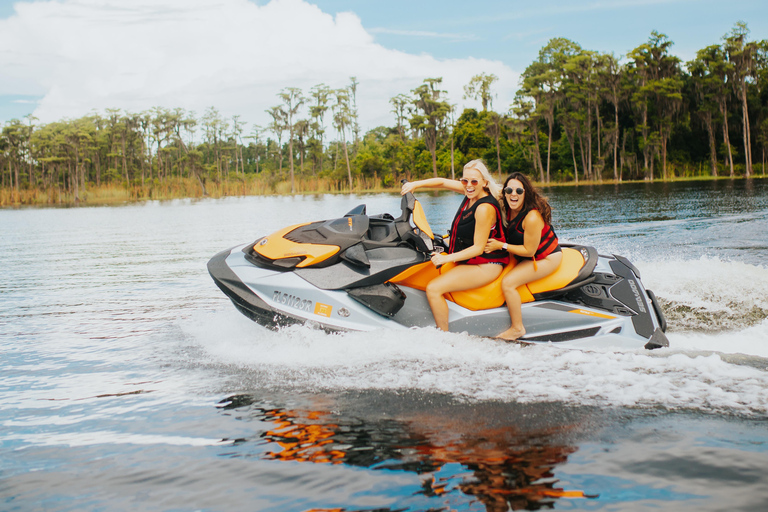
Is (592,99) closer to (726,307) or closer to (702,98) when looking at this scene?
(702,98)

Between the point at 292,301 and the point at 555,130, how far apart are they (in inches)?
2043

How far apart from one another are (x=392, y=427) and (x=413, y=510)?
0.77m

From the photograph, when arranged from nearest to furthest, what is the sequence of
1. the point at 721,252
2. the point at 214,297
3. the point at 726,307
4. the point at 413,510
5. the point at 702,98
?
the point at 413,510
the point at 726,307
the point at 214,297
the point at 721,252
the point at 702,98

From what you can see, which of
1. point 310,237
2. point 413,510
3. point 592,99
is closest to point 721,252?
point 310,237

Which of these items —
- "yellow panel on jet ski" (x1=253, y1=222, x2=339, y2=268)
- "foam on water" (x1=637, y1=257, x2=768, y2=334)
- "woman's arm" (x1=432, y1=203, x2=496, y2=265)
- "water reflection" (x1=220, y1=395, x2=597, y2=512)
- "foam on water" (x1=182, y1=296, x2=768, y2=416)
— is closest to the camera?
"water reflection" (x1=220, y1=395, x2=597, y2=512)

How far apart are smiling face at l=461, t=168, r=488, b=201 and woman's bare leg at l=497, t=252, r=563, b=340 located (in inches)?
22.3

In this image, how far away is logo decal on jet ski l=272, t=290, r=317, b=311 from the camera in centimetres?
392

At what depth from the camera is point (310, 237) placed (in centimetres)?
401

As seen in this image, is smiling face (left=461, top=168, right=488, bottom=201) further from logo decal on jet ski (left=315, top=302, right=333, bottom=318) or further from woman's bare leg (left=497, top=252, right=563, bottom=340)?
logo decal on jet ski (left=315, top=302, right=333, bottom=318)

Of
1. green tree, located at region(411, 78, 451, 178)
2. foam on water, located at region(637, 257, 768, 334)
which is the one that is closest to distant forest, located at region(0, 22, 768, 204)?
green tree, located at region(411, 78, 451, 178)

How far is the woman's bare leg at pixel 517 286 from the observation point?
149 inches

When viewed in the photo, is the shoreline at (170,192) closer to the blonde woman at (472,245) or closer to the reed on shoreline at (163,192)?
the reed on shoreline at (163,192)

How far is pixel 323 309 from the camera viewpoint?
390cm

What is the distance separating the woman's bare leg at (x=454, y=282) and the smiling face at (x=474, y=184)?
0.47 m
